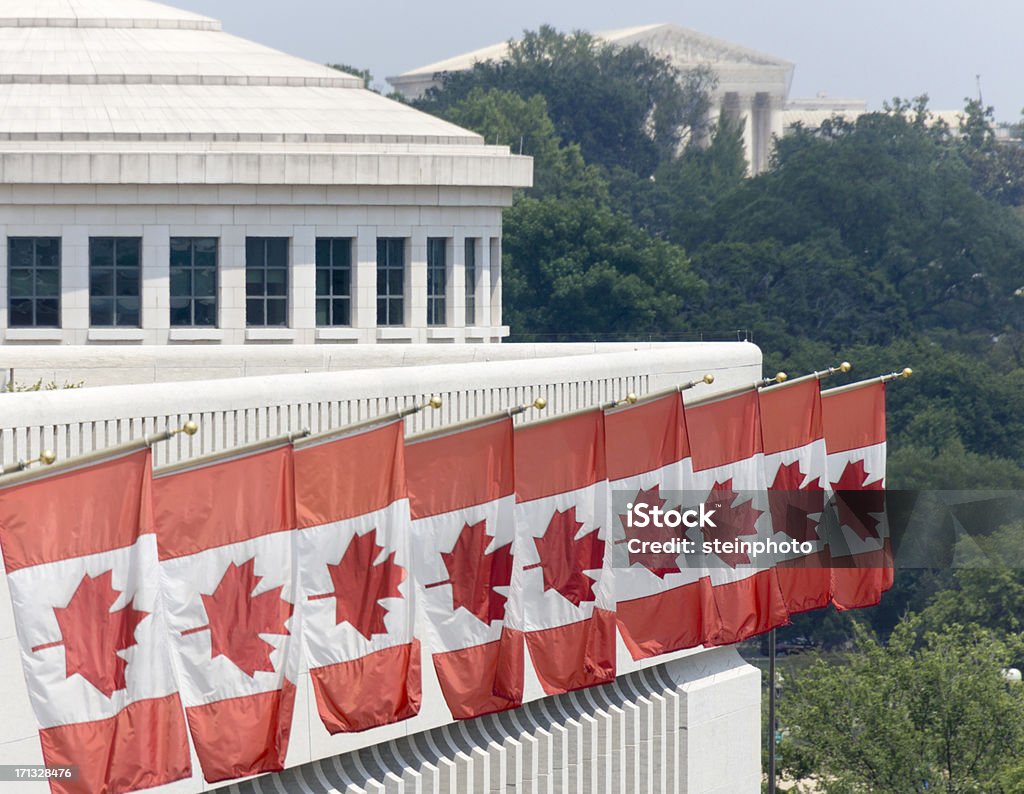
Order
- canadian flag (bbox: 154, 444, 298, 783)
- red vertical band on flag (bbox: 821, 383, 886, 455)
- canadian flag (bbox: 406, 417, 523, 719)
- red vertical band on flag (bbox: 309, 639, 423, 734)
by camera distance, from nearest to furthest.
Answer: canadian flag (bbox: 154, 444, 298, 783) → red vertical band on flag (bbox: 309, 639, 423, 734) → canadian flag (bbox: 406, 417, 523, 719) → red vertical band on flag (bbox: 821, 383, 886, 455)

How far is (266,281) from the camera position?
5500cm

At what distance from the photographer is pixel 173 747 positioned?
21734 mm

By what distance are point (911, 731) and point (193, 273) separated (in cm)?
2136

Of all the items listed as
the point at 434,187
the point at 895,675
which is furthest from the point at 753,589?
the point at 895,675

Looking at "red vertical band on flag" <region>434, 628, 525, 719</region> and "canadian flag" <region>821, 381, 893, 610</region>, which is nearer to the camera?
"red vertical band on flag" <region>434, 628, 525, 719</region>

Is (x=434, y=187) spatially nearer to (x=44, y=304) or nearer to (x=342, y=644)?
(x=44, y=304)

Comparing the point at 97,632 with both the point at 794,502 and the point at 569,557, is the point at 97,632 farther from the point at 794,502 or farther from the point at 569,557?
the point at 794,502

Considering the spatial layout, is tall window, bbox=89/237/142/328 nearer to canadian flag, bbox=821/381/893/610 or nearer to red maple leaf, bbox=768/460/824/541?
canadian flag, bbox=821/381/893/610

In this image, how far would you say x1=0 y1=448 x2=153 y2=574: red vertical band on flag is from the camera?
19719mm

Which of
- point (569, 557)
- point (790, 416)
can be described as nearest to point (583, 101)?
point (790, 416)

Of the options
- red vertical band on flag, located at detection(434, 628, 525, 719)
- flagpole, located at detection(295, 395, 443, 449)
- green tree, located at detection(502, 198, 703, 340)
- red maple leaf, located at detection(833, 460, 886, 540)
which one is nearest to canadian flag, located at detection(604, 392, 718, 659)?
red vertical band on flag, located at detection(434, 628, 525, 719)

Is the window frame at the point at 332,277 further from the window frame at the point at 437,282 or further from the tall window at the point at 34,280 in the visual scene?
the tall window at the point at 34,280

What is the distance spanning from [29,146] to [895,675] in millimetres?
26062

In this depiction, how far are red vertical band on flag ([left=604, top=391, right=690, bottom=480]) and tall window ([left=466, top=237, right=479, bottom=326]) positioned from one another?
83.7 feet
